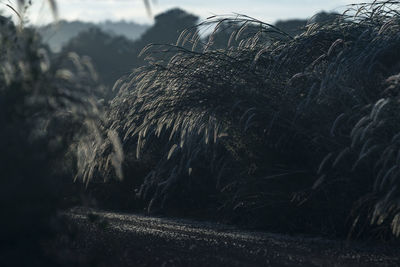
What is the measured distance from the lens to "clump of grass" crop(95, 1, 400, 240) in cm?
822

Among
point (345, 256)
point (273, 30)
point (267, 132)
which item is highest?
point (273, 30)

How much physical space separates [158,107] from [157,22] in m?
58.2

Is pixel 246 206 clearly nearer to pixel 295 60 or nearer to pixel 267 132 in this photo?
pixel 267 132

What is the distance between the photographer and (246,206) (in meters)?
9.17

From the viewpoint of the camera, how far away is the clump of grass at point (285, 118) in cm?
822

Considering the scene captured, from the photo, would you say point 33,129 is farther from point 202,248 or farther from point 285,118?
point 285,118

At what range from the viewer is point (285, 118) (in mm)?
8875

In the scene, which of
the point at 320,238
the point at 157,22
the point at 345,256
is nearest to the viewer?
the point at 345,256

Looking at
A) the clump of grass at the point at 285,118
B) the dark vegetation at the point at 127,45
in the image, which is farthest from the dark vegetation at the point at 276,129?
the dark vegetation at the point at 127,45

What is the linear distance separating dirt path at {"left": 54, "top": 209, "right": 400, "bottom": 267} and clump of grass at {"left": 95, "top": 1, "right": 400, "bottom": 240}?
0.51 metres

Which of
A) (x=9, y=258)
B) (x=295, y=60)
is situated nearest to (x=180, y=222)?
(x=295, y=60)

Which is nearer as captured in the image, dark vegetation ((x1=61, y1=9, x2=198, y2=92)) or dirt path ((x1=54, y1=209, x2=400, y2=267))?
dirt path ((x1=54, y1=209, x2=400, y2=267))

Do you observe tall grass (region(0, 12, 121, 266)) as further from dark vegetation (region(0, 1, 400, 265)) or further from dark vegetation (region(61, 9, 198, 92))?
Answer: dark vegetation (region(61, 9, 198, 92))

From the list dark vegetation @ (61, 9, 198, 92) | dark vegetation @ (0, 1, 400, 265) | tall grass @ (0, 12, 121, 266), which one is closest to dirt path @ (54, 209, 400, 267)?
dark vegetation @ (0, 1, 400, 265)
